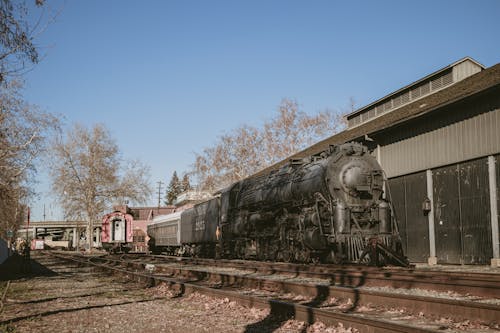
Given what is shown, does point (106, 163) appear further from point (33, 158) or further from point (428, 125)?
point (428, 125)

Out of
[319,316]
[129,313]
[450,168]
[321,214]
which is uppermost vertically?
[450,168]

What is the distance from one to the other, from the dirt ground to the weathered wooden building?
816 cm

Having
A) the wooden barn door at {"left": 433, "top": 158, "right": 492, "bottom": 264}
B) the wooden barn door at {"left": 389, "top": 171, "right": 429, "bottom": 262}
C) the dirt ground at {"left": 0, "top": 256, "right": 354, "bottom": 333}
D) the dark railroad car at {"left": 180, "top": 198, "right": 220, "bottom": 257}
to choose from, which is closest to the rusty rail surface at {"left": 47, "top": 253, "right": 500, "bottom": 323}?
the dirt ground at {"left": 0, "top": 256, "right": 354, "bottom": 333}

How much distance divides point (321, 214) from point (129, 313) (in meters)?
8.49

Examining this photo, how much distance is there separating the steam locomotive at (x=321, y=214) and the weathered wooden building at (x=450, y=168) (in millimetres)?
1179

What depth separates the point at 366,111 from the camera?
2983cm

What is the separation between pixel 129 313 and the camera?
28.3ft

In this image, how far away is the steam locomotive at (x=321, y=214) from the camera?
15.3 m

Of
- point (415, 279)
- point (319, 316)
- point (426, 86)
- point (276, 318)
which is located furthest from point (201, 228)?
point (319, 316)

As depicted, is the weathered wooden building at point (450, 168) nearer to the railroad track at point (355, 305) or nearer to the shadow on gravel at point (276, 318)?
the railroad track at point (355, 305)

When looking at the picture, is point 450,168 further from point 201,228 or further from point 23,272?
point 23,272

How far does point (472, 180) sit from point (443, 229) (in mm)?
2363

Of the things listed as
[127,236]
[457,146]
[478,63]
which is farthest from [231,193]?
[127,236]

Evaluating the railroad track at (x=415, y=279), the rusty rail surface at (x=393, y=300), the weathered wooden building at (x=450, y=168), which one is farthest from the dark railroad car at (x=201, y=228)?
the rusty rail surface at (x=393, y=300)
